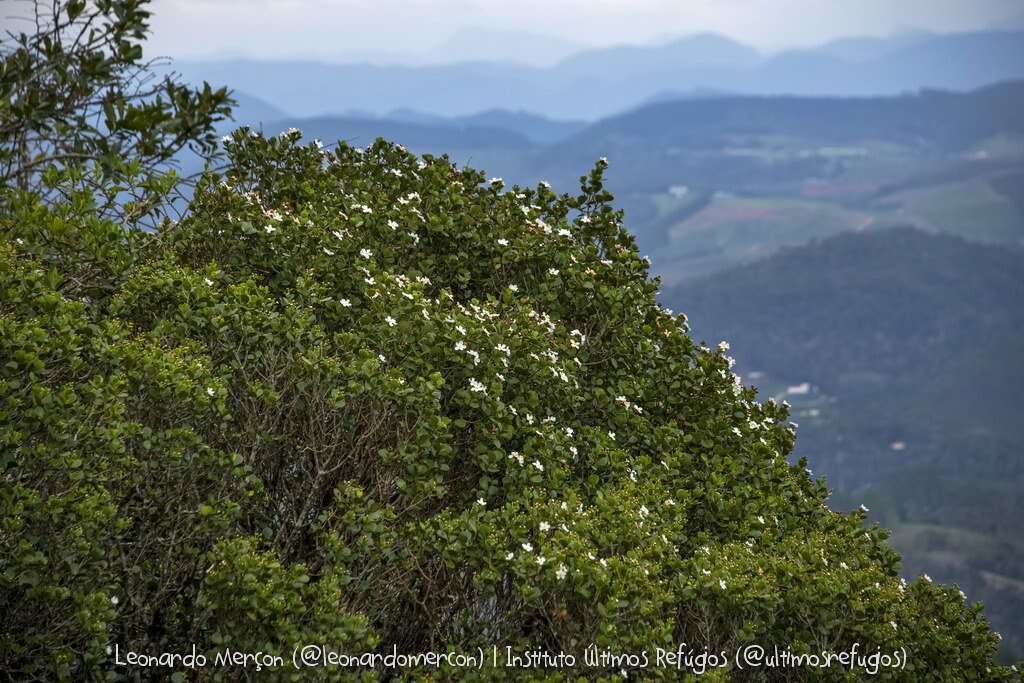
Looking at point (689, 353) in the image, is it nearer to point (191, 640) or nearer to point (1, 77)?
point (191, 640)

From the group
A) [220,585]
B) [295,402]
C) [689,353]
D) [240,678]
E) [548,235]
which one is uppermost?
[548,235]

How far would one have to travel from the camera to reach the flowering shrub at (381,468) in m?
4.63

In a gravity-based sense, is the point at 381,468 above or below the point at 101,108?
below

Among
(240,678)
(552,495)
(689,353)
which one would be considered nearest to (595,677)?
(552,495)

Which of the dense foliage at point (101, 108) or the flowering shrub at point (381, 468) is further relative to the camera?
the dense foliage at point (101, 108)

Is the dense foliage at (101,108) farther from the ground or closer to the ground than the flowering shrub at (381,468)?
farther from the ground

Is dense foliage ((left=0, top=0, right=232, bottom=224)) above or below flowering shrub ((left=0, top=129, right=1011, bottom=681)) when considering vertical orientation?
above

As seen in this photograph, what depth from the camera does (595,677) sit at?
201 inches

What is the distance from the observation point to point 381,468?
5797 millimetres

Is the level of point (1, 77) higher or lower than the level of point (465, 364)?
higher

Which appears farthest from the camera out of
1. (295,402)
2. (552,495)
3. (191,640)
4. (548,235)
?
(548,235)

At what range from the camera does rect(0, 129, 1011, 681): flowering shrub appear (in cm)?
463

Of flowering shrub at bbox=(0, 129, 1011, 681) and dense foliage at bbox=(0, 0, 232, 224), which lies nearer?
flowering shrub at bbox=(0, 129, 1011, 681)

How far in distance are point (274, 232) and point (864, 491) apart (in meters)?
180
